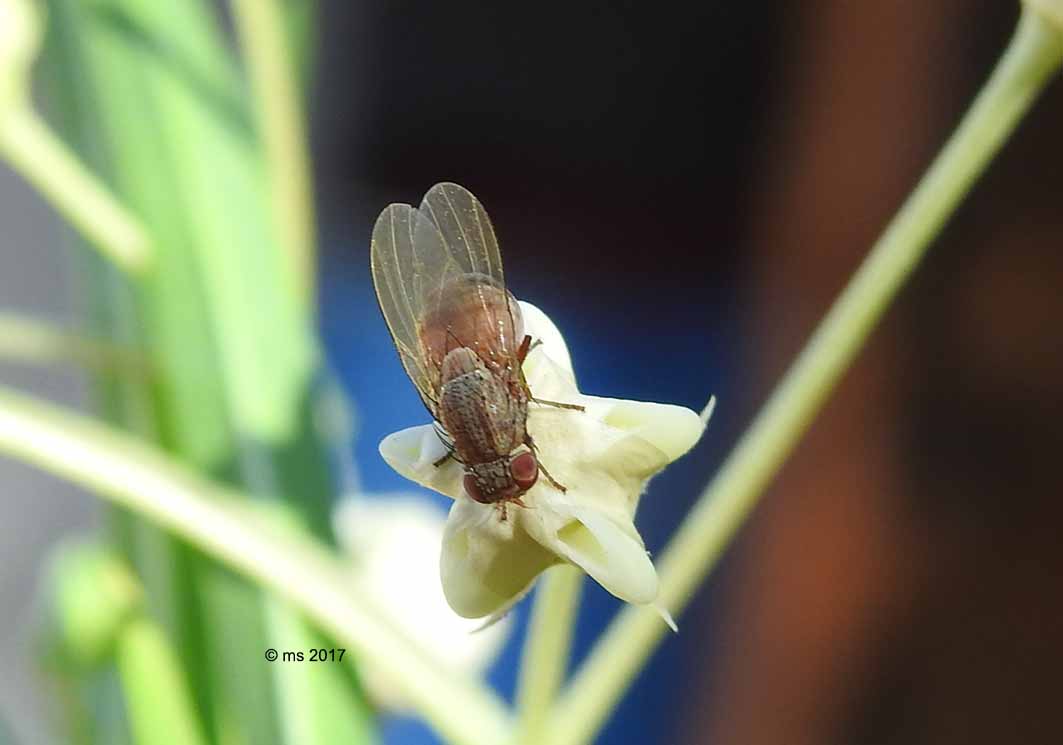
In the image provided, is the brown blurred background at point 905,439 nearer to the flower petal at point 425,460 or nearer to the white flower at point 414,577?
the white flower at point 414,577

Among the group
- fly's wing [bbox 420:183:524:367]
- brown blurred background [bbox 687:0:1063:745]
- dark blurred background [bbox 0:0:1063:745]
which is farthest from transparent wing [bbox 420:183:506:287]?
brown blurred background [bbox 687:0:1063:745]

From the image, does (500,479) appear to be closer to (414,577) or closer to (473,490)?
(473,490)

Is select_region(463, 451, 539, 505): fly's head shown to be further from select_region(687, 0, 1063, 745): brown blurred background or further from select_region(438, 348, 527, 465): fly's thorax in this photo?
select_region(687, 0, 1063, 745): brown blurred background

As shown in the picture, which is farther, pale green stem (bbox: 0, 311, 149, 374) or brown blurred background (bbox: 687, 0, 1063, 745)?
brown blurred background (bbox: 687, 0, 1063, 745)

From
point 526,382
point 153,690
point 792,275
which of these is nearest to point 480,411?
point 526,382

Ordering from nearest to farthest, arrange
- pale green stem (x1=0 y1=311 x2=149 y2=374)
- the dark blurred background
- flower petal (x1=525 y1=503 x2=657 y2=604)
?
1. flower petal (x1=525 y1=503 x2=657 y2=604)
2. pale green stem (x1=0 y1=311 x2=149 y2=374)
3. the dark blurred background

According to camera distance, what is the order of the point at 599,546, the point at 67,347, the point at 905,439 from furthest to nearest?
the point at 905,439, the point at 67,347, the point at 599,546
